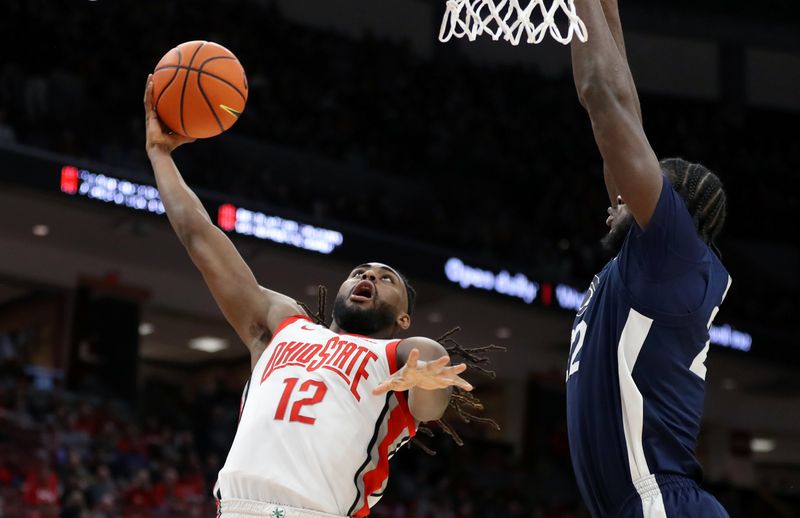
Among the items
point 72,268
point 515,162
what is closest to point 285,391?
point 72,268

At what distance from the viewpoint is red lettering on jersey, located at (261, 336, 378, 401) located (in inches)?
150

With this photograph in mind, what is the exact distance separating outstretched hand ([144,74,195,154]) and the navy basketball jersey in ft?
6.79

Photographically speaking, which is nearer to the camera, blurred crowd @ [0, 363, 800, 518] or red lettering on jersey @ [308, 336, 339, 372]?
red lettering on jersey @ [308, 336, 339, 372]

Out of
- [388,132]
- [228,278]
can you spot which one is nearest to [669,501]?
[228,278]

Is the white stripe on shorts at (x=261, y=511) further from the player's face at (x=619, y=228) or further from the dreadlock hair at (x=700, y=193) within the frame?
the dreadlock hair at (x=700, y=193)

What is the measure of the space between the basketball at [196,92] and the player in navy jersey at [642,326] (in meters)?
1.93

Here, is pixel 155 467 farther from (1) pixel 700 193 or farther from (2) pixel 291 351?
(1) pixel 700 193

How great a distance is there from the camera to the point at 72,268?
16234 millimetres

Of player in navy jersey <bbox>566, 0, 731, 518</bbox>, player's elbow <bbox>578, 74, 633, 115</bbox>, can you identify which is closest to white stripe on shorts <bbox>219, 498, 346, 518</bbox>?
player in navy jersey <bbox>566, 0, 731, 518</bbox>

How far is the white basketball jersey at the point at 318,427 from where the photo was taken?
3623 mm

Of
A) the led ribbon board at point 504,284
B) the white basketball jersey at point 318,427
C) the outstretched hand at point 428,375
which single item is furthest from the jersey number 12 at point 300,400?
the led ribbon board at point 504,284

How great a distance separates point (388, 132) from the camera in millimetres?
18734

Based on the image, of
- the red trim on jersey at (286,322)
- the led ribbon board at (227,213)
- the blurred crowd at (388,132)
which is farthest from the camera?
the blurred crowd at (388,132)

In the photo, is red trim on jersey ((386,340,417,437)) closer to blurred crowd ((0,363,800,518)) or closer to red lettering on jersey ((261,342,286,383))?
red lettering on jersey ((261,342,286,383))
